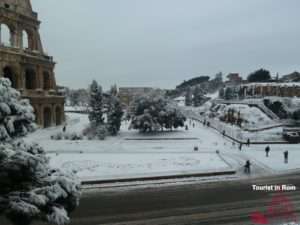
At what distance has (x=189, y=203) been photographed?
16125 millimetres

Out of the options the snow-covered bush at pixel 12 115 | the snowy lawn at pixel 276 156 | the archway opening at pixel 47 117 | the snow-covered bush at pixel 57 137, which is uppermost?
the snow-covered bush at pixel 12 115

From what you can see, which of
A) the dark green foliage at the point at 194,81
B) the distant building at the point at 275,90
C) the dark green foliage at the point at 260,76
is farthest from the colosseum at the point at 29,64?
the dark green foliage at the point at 194,81

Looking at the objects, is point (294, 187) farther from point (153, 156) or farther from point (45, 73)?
point (45, 73)

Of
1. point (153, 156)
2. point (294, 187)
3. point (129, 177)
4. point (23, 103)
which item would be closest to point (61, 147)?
point (153, 156)

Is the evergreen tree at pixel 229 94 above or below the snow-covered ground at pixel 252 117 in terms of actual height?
above

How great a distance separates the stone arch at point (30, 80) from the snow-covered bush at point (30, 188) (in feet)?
135

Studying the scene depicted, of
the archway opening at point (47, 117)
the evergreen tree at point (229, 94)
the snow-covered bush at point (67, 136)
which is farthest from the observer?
the evergreen tree at point (229, 94)

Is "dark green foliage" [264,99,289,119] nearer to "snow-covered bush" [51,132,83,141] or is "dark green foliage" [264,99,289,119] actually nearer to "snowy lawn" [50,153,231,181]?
"snowy lawn" [50,153,231,181]

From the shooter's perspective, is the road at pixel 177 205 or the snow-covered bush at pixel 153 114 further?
the snow-covered bush at pixel 153 114

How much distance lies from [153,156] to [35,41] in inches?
1148

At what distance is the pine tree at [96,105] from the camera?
4109cm

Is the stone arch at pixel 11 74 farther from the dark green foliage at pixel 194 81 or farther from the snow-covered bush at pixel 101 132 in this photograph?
the dark green foliage at pixel 194 81

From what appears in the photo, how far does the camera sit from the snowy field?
23659 millimetres

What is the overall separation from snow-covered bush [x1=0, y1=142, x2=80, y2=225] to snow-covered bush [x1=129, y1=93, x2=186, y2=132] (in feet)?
109
